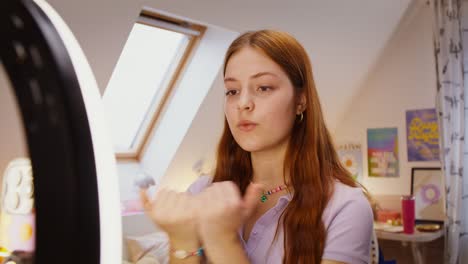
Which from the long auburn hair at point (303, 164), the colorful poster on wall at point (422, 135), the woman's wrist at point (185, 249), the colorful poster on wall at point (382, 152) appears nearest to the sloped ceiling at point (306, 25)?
the colorful poster on wall at point (382, 152)

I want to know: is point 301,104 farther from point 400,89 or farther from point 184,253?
point 400,89

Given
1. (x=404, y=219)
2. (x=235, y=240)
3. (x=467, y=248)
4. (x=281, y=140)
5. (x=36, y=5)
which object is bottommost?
(x=467, y=248)

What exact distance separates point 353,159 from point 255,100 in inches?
154

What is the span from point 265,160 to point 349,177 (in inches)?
6.0

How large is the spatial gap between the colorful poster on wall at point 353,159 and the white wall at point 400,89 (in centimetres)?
5

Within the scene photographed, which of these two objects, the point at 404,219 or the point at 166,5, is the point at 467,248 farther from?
the point at 166,5

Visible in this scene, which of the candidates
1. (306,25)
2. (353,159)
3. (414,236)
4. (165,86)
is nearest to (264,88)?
(306,25)

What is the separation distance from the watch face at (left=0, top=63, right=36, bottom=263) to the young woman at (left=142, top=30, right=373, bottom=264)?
0.85ft

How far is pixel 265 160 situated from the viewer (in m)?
0.85

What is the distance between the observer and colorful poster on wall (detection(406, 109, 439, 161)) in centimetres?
414

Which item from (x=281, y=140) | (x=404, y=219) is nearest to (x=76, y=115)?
(x=281, y=140)

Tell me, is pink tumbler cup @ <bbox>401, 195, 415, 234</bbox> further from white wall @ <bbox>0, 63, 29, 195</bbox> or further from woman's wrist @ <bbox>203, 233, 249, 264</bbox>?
white wall @ <bbox>0, 63, 29, 195</bbox>

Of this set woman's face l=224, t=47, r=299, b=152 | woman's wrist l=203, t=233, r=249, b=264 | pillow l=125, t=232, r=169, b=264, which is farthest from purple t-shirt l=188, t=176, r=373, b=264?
pillow l=125, t=232, r=169, b=264

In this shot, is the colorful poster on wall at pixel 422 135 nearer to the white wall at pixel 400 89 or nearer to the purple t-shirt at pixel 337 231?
the white wall at pixel 400 89
